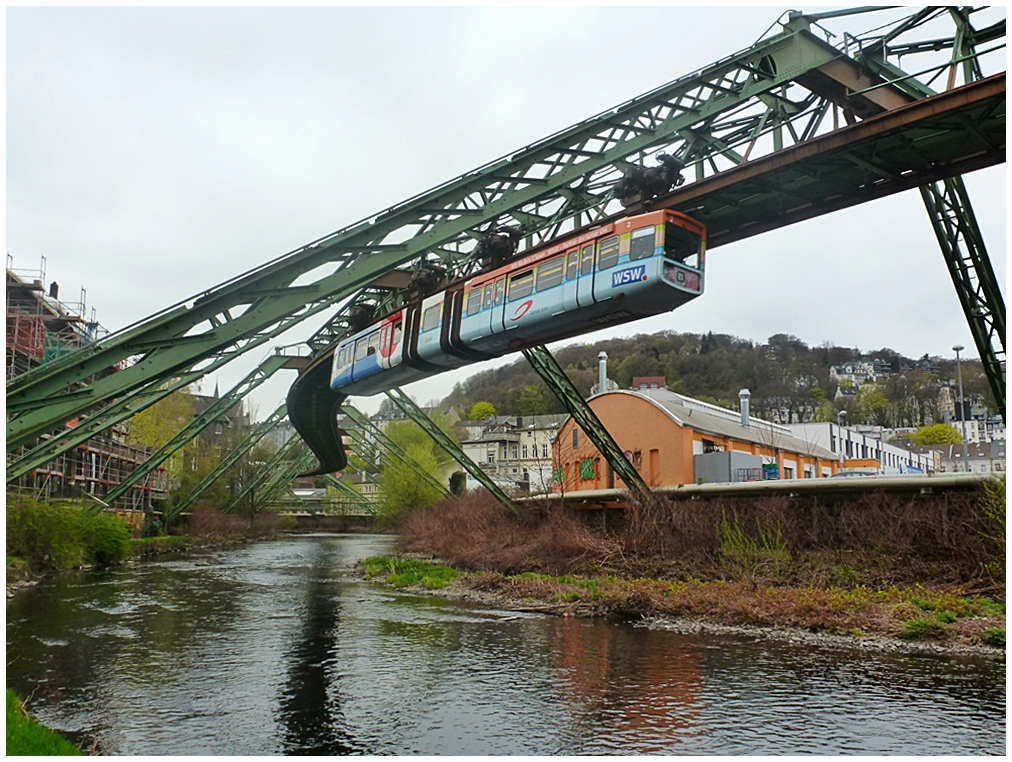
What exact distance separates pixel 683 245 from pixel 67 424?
47125 mm

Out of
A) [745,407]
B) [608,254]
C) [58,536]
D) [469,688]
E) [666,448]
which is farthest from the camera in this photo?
[745,407]

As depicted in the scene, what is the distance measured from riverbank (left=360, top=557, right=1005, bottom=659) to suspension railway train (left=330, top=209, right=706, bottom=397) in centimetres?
659

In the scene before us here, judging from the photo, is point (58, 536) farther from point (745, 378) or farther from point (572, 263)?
point (745, 378)

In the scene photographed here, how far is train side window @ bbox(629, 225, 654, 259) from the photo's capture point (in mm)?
15422

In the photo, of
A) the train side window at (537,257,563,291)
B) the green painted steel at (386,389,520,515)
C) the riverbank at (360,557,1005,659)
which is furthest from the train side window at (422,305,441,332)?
the green painted steel at (386,389,520,515)

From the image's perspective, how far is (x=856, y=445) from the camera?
67.8m

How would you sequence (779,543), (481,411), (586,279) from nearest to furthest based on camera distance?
(586,279) → (779,543) → (481,411)

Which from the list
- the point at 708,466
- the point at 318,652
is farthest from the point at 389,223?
the point at 708,466

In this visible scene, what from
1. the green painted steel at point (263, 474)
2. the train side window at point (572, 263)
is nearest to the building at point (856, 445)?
the train side window at point (572, 263)

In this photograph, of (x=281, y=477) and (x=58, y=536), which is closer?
(x=58, y=536)

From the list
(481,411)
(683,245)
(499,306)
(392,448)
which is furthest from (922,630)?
(481,411)

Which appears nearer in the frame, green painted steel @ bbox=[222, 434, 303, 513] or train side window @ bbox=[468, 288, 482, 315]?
train side window @ bbox=[468, 288, 482, 315]

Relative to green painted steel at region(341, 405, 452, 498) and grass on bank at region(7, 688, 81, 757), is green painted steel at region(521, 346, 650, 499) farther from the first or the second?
green painted steel at region(341, 405, 452, 498)

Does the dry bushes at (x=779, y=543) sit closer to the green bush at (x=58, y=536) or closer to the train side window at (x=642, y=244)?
the train side window at (x=642, y=244)
